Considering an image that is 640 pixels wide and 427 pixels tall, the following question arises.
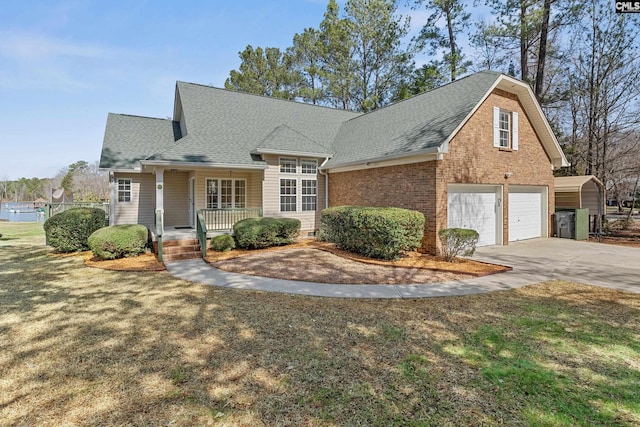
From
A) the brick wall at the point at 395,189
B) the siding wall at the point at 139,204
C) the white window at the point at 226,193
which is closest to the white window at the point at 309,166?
the brick wall at the point at 395,189

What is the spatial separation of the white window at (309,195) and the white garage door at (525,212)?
8.39 m

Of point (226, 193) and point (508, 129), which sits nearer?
point (508, 129)

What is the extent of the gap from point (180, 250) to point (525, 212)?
554 inches

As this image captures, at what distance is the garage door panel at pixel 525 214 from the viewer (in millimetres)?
13228

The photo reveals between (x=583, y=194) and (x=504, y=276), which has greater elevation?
(x=583, y=194)

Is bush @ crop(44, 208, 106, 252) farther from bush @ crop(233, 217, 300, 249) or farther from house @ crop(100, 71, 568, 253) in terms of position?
bush @ crop(233, 217, 300, 249)

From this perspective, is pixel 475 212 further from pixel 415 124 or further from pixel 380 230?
pixel 380 230

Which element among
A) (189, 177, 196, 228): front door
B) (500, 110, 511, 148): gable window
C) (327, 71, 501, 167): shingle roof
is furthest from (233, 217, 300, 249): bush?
(500, 110, 511, 148): gable window

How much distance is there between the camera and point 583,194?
16172 millimetres

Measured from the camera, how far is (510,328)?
4.74 meters

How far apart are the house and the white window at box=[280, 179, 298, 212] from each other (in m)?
0.05

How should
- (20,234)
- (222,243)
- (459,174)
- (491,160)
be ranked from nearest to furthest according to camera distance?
(459,174), (222,243), (491,160), (20,234)

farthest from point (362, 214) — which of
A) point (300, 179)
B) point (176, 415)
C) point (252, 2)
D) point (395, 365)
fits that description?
point (252, 2)

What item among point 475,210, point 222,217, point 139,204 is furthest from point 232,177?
point 475,210
